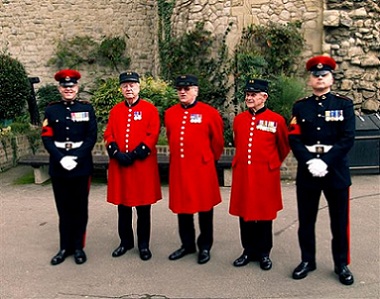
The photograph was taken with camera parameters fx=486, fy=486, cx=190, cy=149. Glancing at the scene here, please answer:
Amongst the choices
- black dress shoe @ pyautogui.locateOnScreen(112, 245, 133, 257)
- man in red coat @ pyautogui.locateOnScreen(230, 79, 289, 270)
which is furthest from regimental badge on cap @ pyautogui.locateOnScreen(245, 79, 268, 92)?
black dress shoe @ pyautogui.locateOnScreen(112, 245, 133, 257)

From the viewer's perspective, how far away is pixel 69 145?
4289 mm

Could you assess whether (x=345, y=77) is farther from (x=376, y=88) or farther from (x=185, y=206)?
(x=185, y=206)

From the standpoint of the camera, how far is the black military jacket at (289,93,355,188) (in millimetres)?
3760

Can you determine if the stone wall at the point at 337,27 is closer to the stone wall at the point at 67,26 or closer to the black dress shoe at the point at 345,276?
the stone wall at the point at 67,26

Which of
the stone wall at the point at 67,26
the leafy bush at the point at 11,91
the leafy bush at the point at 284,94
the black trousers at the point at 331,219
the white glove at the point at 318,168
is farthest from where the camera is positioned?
the stone wall at the point at 67,26

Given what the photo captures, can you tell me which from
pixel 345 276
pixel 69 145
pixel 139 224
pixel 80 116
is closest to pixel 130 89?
pixel 80 116

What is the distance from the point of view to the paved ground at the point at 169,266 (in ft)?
12.7

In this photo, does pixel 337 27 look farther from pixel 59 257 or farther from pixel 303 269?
pixel 59 257

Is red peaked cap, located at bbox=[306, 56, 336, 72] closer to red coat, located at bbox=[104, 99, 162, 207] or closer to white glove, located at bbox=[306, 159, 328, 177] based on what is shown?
white glove, located at bbox=[306, 159, 328, 177]

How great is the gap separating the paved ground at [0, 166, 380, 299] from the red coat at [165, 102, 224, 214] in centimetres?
60

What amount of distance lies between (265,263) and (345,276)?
2.19 ft

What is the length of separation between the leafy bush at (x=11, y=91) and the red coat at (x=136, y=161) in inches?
265

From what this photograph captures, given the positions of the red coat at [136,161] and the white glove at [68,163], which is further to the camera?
the red coat at [136,161]

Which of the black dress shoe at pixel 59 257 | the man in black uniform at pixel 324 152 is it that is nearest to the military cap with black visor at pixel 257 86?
the man in black uniform at pixel 324 152
